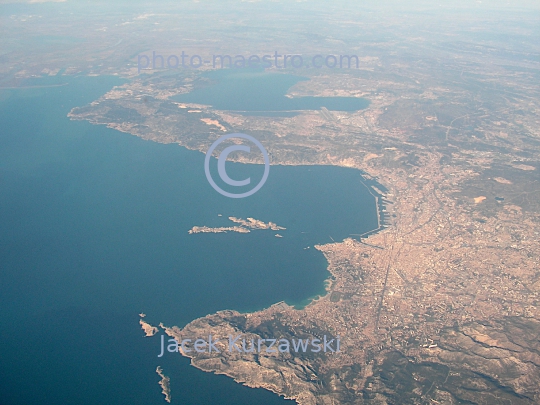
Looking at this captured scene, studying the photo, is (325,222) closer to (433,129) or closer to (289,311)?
(289,311)

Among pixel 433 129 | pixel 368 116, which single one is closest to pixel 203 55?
pixel 368 116
